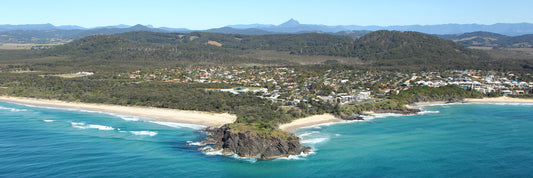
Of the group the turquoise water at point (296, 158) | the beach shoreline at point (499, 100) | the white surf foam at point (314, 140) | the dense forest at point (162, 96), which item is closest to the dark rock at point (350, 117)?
the turquoise water at point (296, 158)

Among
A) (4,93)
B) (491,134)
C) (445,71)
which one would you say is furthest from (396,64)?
(4,93)

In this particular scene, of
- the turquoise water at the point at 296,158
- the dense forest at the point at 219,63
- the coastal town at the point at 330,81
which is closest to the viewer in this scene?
the turquoise water at the point at 296,158

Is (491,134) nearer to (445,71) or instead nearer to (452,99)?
(452,99)

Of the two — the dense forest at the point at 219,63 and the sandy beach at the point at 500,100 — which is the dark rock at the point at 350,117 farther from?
the sandy beach at the point at 500,100

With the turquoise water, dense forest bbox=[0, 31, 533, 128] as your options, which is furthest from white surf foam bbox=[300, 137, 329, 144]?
dense forest bbox=[0, 31, 533, 128]

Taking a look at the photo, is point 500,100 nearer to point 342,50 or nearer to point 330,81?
point 330,81

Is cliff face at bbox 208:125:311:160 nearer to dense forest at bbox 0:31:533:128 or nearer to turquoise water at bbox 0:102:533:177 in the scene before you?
turquoise water at bbox 0:102:533:177
